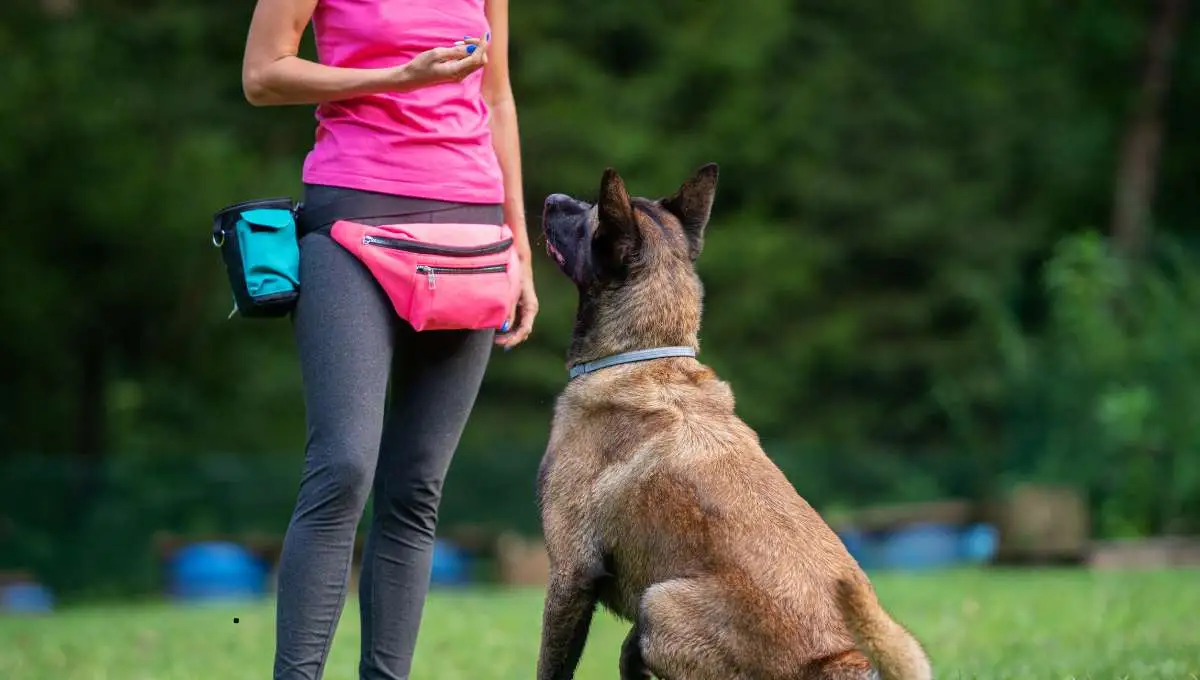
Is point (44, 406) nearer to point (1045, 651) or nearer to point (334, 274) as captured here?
point (1045, 651)

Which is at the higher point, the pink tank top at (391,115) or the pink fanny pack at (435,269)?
the pink tank top at (391,115)

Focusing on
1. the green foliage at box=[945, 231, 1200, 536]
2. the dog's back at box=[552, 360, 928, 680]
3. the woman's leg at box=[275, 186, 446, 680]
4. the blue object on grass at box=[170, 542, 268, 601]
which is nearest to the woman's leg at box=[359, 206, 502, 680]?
the woman's leg at box=[275, 186, 446, 680]

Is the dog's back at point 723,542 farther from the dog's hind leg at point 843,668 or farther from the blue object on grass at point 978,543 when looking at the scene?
the blue object on grass at point 978,543

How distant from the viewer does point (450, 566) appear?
659 inches

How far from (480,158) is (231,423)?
15564 millimetres

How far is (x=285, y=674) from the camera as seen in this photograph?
3684mm

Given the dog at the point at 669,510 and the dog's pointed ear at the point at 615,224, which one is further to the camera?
the dog's pointed ear at the point at 615,224

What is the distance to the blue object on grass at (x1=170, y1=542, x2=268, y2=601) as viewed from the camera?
1617 cm

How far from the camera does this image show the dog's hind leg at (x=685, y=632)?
347 cm

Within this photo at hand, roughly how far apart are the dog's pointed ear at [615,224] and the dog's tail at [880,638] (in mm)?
1086

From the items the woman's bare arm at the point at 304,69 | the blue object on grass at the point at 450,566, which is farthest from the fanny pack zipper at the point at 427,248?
the blue object on grass at the point at 450,566

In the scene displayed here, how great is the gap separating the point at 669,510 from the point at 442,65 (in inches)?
48.6

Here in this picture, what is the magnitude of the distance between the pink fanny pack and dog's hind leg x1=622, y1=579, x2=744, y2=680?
902 millimetres

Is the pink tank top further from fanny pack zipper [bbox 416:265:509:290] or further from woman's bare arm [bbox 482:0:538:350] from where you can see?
woman's bare arm [bbox 482:0:538:350]
